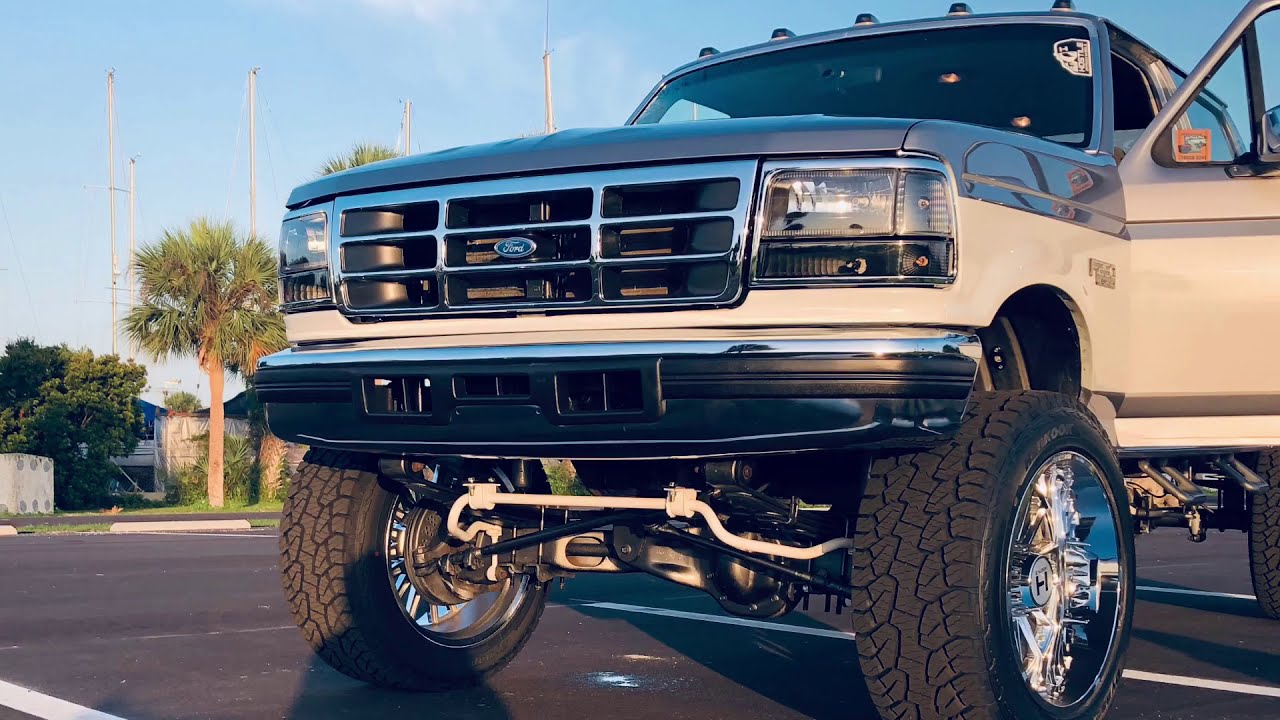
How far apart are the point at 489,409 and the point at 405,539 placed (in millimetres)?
1195

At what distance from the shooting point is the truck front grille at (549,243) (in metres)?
3.83

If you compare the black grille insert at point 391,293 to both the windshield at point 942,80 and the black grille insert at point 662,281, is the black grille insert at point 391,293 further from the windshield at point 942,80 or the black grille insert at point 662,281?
the windshield at point 942,80

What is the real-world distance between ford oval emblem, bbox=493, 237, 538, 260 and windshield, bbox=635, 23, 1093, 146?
173cm

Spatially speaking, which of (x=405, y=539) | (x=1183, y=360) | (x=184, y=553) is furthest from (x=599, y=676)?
(x=184, y=553)

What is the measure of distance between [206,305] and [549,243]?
2624cm

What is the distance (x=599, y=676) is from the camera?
543cm

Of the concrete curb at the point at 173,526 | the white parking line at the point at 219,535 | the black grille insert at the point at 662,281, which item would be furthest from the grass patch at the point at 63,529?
the black grille insert at the point at 662,281

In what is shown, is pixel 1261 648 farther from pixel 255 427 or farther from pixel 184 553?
pixel 255 427

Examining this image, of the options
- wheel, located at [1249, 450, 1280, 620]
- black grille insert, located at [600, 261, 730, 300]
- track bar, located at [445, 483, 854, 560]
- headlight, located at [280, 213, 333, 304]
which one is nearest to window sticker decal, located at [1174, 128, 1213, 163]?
track bar, located at [445, 483, 854, 560]

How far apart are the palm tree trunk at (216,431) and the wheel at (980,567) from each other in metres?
26.7

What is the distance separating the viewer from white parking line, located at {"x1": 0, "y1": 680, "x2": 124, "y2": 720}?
4574 millimetres

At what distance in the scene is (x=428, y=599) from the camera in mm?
4891

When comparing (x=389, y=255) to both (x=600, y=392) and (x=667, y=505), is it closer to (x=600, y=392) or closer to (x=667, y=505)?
(x=600, y=392)

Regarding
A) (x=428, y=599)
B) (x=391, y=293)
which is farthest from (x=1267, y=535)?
(x=391, y=293)
